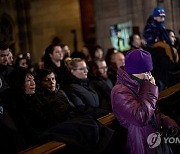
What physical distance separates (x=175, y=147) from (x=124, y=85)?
130 cm

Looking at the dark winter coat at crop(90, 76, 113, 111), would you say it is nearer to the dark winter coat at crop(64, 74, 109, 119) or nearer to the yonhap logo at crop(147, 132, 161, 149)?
the dark winter coat at crop(64, 74, 109, 119)

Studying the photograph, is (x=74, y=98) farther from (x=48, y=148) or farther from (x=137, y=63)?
(x=48, y=148)

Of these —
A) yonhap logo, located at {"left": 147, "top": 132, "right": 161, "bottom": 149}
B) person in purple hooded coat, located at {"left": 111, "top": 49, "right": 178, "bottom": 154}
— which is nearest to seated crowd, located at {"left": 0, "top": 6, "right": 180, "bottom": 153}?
person in purple hooded coat, located at {"left": 111, "top": 49, "right": 178, "bottom": 154}

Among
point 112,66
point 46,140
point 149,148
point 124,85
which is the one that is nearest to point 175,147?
point 149,148

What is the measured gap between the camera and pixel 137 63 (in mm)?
3340

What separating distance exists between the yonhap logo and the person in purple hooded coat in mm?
22

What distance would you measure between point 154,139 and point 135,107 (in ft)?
1.57

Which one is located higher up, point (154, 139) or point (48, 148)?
point (48, 148)

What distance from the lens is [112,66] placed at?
7.25 m

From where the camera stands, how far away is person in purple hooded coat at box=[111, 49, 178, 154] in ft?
10.5

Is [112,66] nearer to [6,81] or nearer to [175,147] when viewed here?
[6,81]

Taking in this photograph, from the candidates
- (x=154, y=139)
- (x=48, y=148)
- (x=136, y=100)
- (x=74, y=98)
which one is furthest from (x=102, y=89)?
(x=48, y=148)

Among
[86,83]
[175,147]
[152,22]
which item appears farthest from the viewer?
[152,22]

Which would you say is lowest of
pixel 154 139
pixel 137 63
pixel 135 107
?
pixel 154 139
